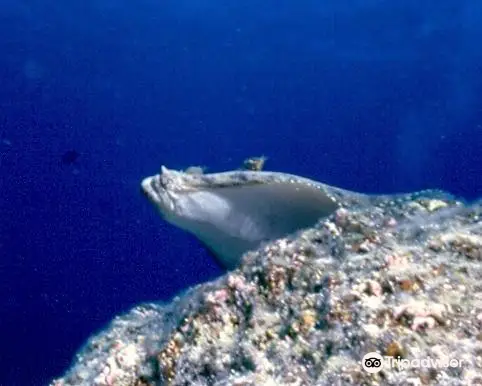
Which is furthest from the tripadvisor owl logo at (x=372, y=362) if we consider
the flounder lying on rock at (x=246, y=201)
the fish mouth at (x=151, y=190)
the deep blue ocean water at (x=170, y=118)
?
the deep blue ocean water at (x=170, y=118)

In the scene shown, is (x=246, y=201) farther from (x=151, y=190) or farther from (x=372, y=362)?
(x=372, y=362)

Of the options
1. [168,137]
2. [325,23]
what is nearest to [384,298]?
[325,23]

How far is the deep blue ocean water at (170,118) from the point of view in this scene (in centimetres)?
3469

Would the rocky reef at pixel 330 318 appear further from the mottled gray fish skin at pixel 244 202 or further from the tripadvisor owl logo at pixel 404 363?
the mottled gray fish skin at pixel 244 202

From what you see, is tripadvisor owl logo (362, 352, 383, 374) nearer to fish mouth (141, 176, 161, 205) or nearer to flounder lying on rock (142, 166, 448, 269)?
flounder lying on rock (142, 166, 448, 269)

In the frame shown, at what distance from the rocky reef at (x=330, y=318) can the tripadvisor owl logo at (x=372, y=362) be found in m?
0.02

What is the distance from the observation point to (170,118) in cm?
6656

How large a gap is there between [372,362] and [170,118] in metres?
65.8

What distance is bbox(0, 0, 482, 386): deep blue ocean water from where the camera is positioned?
34688 mm

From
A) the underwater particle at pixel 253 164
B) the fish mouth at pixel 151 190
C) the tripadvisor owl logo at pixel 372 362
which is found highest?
the underwater particle at pixel 253 164

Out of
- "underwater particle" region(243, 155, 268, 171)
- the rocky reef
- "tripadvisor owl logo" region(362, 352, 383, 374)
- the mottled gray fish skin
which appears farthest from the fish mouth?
"tripadvisor owl logo" region(362, 352, 383, 374)

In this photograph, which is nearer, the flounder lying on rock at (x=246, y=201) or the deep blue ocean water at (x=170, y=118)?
the flounder lying on rock at (x=246, y=201)

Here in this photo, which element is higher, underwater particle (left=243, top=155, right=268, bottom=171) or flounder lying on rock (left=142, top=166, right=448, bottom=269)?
underwater particle (left=243, top=155, right=268, bottom=171)

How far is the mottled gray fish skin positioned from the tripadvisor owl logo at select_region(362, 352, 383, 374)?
1902 mm
